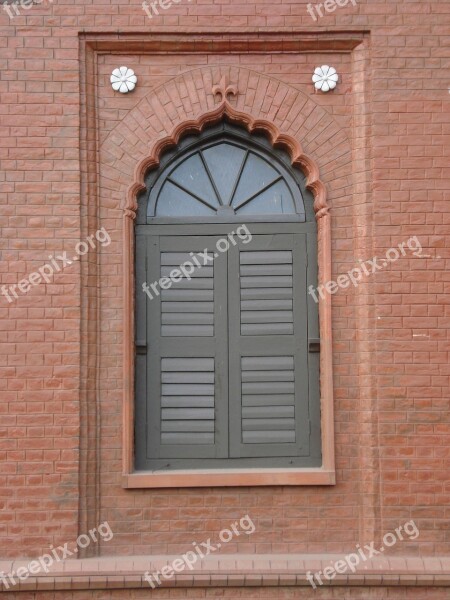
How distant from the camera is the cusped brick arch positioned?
6.78 metres

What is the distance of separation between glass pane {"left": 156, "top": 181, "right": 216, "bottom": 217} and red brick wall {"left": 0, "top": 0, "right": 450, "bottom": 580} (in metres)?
0.39

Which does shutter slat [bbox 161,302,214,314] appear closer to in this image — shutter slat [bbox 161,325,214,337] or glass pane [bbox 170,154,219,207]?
shutter slat [bbox 161,325,214,337]

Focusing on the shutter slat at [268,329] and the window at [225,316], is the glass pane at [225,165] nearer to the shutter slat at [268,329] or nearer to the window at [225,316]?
the window at [225,316]

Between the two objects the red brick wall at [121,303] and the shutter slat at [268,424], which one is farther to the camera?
the shutter slat at [268,424]

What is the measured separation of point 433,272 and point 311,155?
1.45 meters

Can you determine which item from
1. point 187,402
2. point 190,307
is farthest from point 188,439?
point 190,307

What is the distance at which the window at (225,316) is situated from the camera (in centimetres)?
670

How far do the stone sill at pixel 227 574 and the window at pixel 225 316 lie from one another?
0.82m

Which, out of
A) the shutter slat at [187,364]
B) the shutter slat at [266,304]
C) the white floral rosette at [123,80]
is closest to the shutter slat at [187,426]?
the shutter slat at [187,364]

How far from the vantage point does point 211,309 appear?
22.3 feet

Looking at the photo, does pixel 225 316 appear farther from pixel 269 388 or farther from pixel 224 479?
pixel 224 479

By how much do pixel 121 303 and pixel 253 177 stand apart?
1.64 m

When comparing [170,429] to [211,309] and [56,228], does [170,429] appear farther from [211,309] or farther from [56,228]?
[56,228]

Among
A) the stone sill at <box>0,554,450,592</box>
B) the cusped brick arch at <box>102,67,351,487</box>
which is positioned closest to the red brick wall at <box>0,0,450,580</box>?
the cusped brick arch at <box>102,67,351,487</box>
